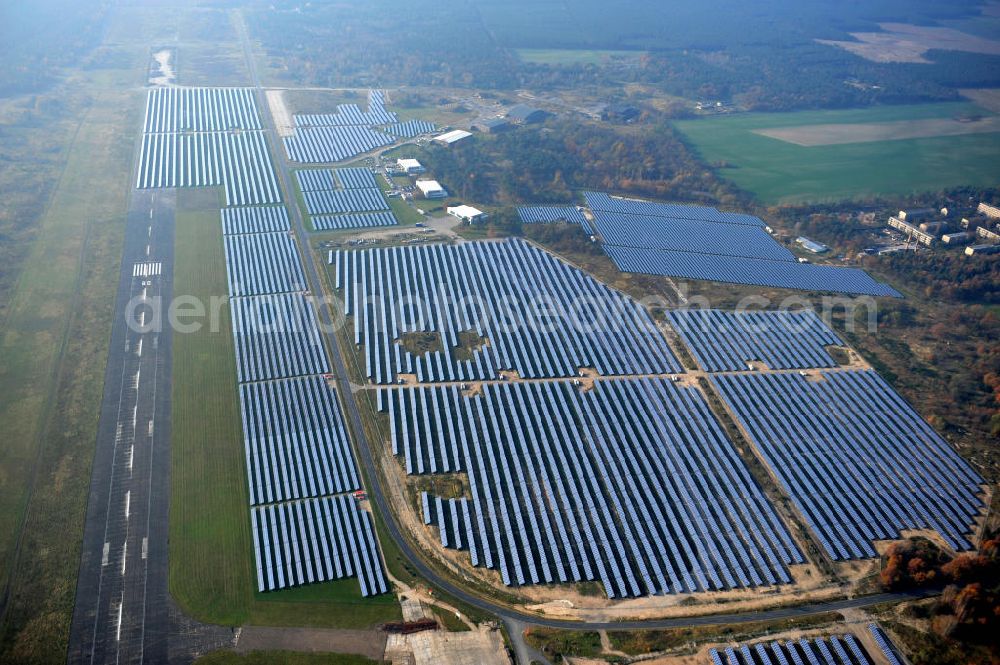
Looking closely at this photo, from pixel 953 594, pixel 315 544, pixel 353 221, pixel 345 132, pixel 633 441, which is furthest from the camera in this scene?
pixel 345 132

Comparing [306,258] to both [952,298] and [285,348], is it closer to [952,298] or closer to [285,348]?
[285,348]

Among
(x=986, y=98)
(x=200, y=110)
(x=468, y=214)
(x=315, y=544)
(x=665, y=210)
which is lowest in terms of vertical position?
(x=315, y=544)

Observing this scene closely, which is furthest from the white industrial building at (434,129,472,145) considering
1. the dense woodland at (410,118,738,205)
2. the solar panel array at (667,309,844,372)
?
→ the solar panel array at (667,309,844,372)

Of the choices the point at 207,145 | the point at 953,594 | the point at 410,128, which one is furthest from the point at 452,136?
the point at 953,594

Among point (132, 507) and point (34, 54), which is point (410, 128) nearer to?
point (34, 54)

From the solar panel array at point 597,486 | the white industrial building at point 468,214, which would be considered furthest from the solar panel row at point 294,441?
the white industrial building at point 468,214

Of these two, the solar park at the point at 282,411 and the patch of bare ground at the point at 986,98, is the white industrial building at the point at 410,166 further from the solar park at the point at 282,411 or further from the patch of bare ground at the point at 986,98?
the patch of bare ground at the point at 986,98
